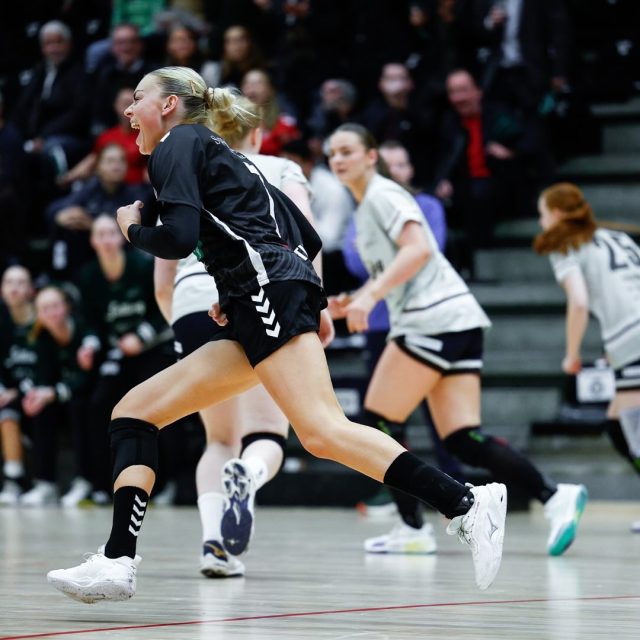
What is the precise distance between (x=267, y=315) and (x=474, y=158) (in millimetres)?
7077

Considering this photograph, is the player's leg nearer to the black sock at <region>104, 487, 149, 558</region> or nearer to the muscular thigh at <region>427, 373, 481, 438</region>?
the black sock at <region>104, 487, 149, 558</region>

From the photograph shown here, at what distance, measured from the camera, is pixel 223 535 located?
513 centimetres

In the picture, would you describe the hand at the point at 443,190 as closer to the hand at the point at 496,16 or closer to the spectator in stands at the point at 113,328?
the hand at the point at 496,16

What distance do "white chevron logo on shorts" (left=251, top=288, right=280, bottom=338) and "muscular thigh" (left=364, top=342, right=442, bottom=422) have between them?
6.99 feet

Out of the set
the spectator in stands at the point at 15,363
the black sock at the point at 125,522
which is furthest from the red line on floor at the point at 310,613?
the spectator in stands at the point at 15,363

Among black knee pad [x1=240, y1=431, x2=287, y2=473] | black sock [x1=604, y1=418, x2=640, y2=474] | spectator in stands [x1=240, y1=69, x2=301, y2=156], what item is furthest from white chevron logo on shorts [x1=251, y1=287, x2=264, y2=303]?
spectator in stands [x1=240, y1=69, x2=301, y2=156]

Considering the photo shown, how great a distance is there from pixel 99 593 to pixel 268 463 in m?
1.42

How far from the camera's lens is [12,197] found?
1205 centimetres

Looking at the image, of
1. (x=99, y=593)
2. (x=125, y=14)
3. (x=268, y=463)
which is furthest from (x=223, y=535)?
(x=125, y=14)

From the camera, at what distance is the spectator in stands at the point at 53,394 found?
34.9 ft

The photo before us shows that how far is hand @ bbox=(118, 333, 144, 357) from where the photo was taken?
10.2m

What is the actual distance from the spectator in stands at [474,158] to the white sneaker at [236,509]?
595 cm

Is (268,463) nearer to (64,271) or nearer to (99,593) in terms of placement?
(99,593)

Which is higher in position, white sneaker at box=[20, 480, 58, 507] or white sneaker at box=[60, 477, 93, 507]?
white sneaker at box=[60, 477, 93, 507]
